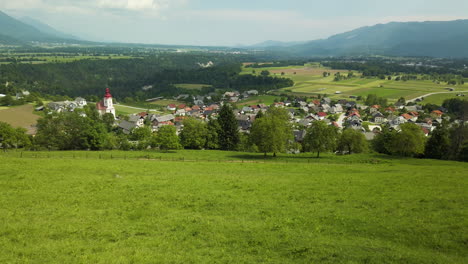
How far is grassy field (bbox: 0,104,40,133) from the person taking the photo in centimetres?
8000

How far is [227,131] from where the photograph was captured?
49.9 meters

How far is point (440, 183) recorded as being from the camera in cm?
2095

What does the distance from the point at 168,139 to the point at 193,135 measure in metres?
4.58

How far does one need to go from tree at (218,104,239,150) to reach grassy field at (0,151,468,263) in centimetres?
2571

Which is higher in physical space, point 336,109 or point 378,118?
point 336,109

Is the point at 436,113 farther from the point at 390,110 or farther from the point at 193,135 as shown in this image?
the point at 193,135

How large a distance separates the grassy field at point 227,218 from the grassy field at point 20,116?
69.2 metres

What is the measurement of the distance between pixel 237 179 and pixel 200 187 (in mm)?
3786

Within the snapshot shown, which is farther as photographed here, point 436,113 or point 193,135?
point 436,113

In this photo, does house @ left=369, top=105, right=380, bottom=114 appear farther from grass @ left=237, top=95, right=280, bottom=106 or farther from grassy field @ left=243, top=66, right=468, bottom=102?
grass @ left=237, top=95, right=280, bottom=106

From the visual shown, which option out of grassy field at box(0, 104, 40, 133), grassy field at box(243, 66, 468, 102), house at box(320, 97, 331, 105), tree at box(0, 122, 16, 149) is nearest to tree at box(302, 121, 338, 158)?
tree at box(0, 122, 16, 149)

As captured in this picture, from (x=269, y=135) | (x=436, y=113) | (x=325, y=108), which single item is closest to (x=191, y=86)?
(x=325, y=108)

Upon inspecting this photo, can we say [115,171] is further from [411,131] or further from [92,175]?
[411,131]

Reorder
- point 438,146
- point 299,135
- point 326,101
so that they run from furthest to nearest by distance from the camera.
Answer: point 326,101 < point 299,135 < point 438,146
